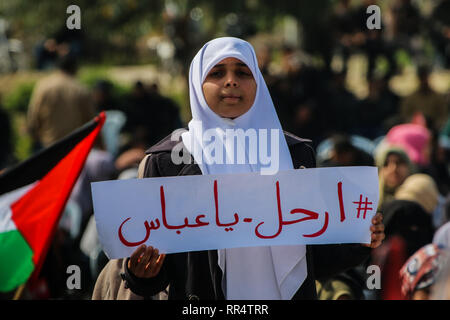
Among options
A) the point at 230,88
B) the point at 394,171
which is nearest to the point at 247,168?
the point at 230,88

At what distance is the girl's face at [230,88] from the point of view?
8.96 feet

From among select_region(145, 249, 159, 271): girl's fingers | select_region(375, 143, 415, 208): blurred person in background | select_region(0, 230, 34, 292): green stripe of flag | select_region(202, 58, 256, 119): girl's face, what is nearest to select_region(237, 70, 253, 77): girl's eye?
select_region(202, 58, 256, 119): girl's face

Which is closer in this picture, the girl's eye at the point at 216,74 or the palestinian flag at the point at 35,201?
the girl's eye at the point at 216,74

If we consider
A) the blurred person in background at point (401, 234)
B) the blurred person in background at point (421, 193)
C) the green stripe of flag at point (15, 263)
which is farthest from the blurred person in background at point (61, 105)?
the green stripe of flag at point (15, 263)

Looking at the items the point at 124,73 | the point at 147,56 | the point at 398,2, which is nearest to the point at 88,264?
the point at 398,2

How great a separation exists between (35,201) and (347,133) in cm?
618

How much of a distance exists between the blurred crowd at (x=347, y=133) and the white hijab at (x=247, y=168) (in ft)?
1.55

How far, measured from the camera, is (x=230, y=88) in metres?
2.73

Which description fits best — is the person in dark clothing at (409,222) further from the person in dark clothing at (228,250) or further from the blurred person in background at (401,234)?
the person in dark clothing at (228,250)

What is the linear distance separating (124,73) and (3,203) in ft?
44.9

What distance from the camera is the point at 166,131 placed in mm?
9055

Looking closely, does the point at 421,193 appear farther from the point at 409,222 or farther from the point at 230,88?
the point at 230,88

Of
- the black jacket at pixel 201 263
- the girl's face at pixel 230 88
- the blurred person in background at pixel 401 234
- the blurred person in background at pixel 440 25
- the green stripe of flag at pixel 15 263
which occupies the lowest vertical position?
the blurred person in background at pixel 401 234
